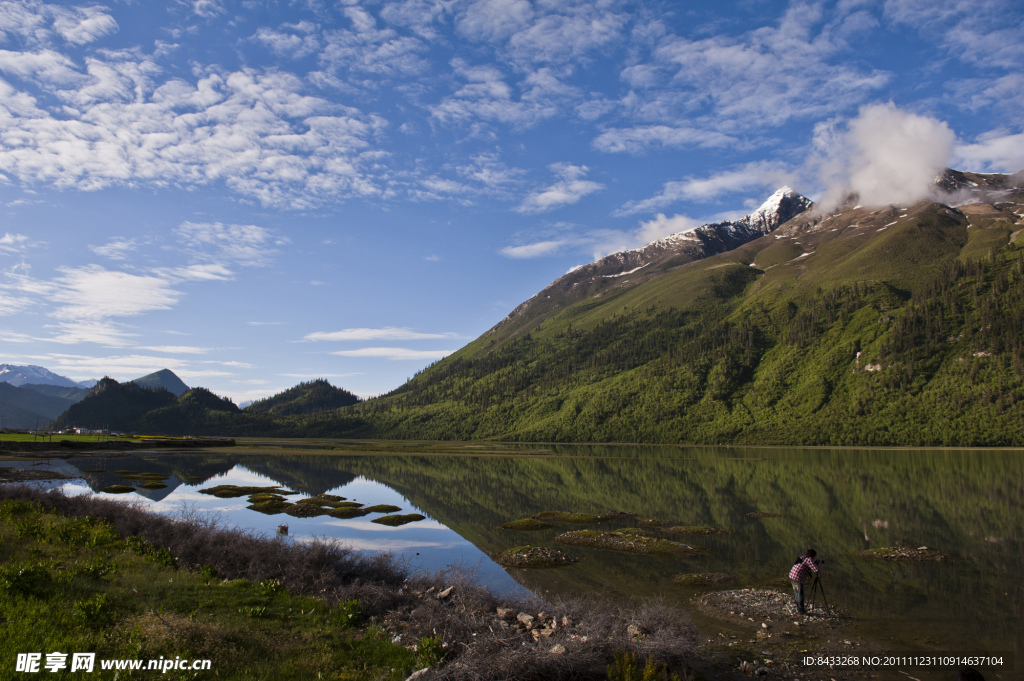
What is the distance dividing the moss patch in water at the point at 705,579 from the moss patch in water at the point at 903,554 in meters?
10.9

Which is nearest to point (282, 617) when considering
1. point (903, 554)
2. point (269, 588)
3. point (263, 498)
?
point (269, 588)

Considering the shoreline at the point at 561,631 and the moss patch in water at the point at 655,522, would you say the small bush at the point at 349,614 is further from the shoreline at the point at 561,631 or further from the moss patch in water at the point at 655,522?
the moss patch in water at the point at 655,522

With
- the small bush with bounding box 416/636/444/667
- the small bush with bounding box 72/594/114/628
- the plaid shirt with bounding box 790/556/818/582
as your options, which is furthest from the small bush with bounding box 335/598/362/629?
the plaid shirt with bounding box 790/556/818/582

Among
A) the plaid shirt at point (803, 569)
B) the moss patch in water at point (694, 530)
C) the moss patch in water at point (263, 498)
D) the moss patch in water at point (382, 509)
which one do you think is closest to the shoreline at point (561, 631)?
the plaid shirt at point (803, 569)

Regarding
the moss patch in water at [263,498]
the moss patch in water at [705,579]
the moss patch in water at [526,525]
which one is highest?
the moss patch in water at [705,579]

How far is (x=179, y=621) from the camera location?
12.6m

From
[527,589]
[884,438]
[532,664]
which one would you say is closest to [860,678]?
[532,664]

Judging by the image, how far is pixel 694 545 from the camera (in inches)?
1351

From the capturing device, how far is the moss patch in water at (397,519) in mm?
42531

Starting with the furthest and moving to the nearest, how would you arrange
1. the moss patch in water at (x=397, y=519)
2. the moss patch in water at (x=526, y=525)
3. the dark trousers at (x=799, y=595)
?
1. the moss patch in water at (x=397, y=519)
2. the moss patch in water at (x=526, y=525)
3. the dark trousers at (x=799, y=595)

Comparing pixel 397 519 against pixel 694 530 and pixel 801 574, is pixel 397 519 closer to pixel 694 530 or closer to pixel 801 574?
pixel 694 530

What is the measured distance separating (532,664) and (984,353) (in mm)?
216961

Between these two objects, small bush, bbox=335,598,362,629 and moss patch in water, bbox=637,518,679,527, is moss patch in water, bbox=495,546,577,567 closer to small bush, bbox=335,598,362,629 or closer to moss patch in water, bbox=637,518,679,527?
moss patch in water, bbox=637,518,679,527

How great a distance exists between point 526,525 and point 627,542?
30.6 ft
